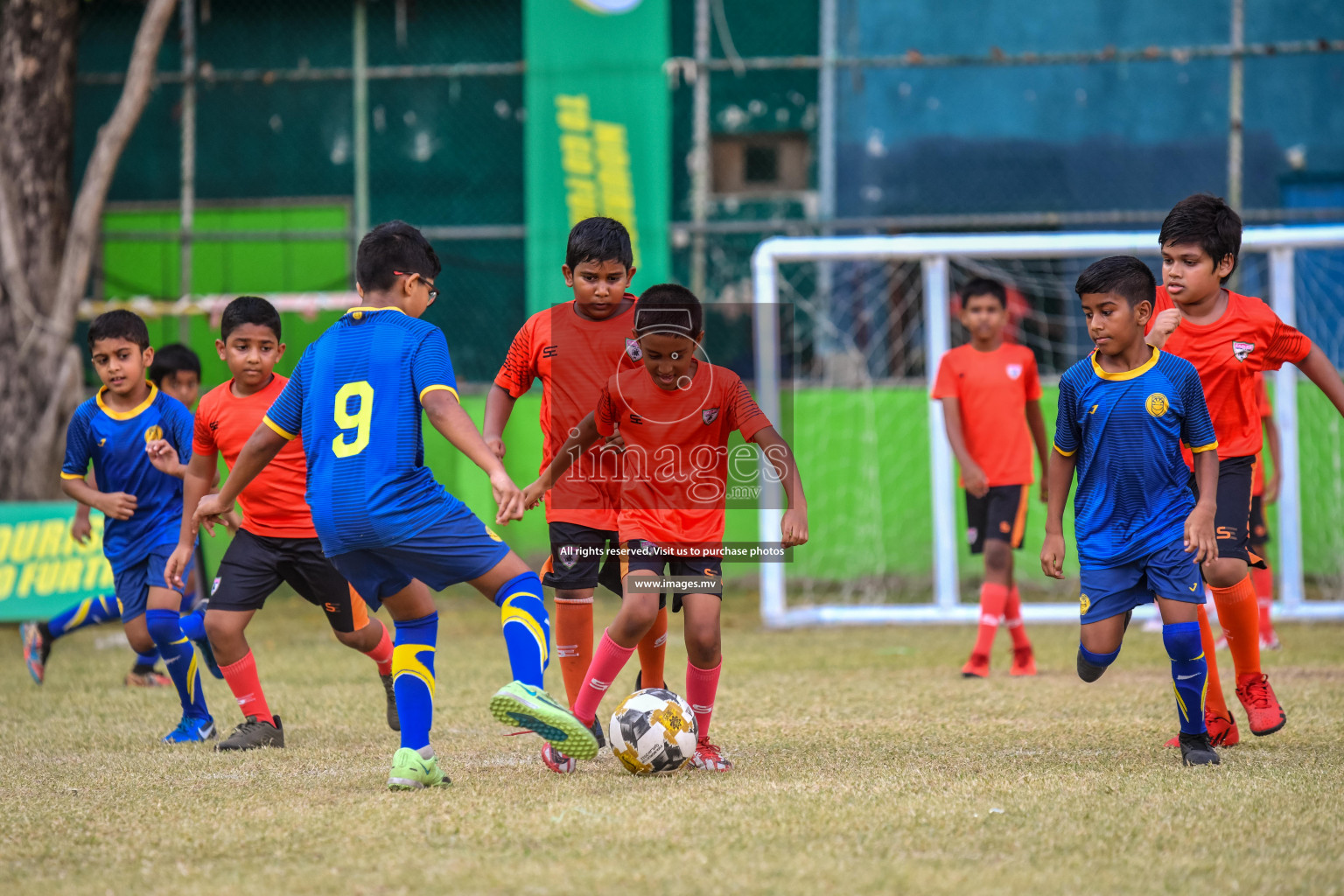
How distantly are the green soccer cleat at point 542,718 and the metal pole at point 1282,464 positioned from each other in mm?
6761

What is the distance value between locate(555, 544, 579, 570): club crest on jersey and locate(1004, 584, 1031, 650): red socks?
9.92 ft

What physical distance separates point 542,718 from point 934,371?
5906 mm

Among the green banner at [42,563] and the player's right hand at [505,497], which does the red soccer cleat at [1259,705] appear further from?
the green banner at [42,563]

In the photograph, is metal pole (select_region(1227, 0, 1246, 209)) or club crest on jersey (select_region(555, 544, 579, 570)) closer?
club crest on jersey (select_region(555, 544, 579, 570))

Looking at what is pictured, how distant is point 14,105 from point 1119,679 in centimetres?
884

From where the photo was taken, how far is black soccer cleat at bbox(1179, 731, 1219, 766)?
169 inches

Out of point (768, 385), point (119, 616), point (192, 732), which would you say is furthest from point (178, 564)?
point (768, 385)

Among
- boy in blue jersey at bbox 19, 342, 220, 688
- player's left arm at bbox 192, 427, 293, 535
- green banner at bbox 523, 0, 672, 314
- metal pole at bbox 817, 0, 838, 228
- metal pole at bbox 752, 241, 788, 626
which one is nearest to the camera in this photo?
player's left arm at bbox 192, 427, 293, 535

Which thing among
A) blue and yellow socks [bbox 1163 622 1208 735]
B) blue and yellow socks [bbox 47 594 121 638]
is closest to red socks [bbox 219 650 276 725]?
blue and yellow socks [bbox 47 594 121 638]

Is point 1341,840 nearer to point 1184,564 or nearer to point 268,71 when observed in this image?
point 1184,564

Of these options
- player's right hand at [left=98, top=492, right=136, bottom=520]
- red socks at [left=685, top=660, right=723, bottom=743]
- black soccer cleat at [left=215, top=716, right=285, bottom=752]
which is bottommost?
black soccer cleat at [left=215, top=716, right=285, bottom=752]

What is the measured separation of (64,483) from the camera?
584 cm

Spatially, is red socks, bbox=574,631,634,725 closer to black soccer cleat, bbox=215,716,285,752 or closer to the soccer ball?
the soccer ball

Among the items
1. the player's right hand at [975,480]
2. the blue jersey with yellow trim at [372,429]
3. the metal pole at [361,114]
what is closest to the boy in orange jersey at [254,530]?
the blue jersey with yellow trim at [372,429]
